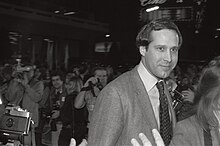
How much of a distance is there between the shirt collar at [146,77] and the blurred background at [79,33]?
6.09 m

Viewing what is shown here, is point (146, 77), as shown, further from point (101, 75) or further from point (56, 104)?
point (56, 104)

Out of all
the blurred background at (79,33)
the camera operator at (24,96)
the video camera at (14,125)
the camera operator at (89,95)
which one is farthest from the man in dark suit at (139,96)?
the blurred background at (79,33)

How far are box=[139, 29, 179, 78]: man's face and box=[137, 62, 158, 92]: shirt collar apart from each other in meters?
0.03

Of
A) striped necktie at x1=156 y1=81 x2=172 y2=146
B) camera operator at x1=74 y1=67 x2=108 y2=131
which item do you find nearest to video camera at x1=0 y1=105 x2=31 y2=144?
striped necktie at x1=156 y1=81 x2=172 y2=146

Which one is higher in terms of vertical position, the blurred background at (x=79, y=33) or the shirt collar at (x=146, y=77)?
the blurred background at (x=79, y=33)

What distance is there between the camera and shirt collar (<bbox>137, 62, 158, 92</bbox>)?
1.76 meters

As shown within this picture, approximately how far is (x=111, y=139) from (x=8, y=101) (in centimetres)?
365

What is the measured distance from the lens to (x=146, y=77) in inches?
69.2

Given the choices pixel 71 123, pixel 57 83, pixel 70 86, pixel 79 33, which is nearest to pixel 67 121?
pixel 71 123

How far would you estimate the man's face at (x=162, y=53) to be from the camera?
1.66 metres

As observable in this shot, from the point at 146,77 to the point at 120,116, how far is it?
295 millimetres

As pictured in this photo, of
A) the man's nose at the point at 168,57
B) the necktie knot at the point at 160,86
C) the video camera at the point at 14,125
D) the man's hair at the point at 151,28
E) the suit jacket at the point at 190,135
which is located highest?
the man's hair at the point at 151,28

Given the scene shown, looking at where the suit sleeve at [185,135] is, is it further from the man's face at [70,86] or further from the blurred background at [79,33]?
the blurred background at [79,33]

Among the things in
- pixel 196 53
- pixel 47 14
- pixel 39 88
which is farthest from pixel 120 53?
pixel 39 88
